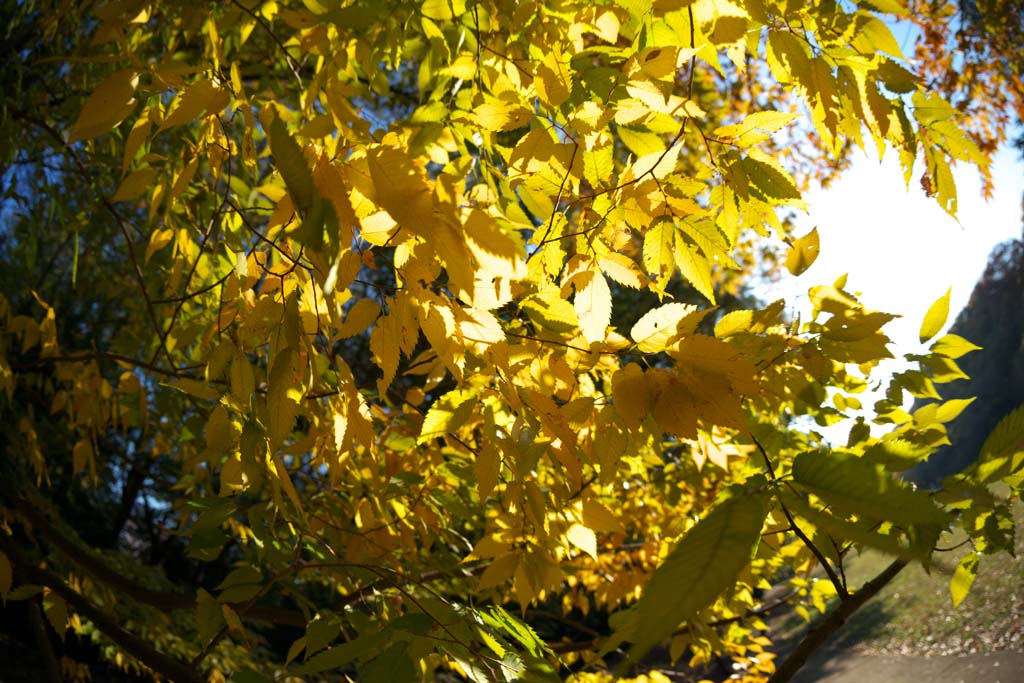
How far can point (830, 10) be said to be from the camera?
97 cm

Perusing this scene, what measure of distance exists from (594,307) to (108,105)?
67cm

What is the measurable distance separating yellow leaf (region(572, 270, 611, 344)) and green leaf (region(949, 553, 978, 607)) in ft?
2.11

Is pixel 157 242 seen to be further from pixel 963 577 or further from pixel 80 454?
pixel 963 577

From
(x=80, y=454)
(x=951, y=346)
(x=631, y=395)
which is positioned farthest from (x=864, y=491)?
(x=80, y=454)

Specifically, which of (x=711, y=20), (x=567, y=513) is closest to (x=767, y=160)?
(x=711, y=20)

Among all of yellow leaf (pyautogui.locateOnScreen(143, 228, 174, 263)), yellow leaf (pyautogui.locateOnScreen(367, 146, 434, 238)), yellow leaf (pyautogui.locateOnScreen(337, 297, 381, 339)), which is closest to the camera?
yellow leaf (pyautogui.locateOnScreen(367, 146, 434, 238))

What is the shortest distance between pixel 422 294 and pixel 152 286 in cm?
279

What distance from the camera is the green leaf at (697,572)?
34 cm

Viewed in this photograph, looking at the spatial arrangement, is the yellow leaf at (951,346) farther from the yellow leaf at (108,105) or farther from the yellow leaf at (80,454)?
the yellow leaf at (80,454)

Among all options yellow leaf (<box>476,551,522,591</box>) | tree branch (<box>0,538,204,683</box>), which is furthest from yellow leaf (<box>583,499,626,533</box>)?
tree branch (<box>0,538,204,683</box>)

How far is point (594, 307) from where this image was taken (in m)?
0.93

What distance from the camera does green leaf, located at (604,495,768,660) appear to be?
0.34 m

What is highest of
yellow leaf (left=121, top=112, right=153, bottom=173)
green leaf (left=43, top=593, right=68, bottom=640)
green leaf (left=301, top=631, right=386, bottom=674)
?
yellow leaf (left=121, top=112, right=153, bottom=173)

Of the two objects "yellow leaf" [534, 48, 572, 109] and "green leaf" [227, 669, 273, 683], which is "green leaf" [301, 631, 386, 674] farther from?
"yellow leaf" [534, 48, 572, 109]
